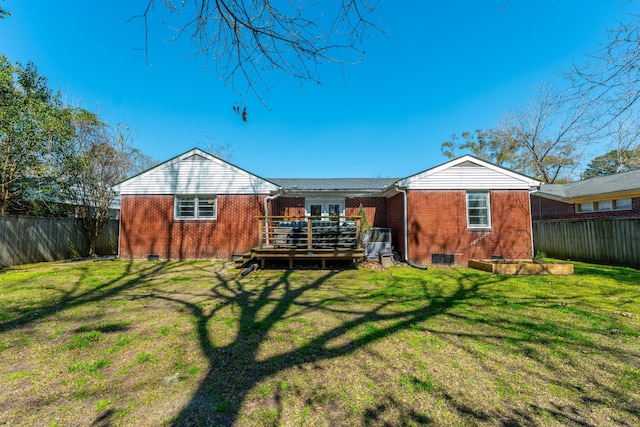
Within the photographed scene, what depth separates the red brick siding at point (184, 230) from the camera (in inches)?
458

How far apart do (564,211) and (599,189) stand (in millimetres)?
2279

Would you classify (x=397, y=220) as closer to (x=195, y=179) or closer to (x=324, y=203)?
(x=324, y=203)

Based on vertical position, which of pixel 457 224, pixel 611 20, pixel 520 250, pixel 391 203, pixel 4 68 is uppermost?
pixel 4 68

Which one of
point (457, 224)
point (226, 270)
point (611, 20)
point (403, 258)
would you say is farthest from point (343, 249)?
point (611, 20)

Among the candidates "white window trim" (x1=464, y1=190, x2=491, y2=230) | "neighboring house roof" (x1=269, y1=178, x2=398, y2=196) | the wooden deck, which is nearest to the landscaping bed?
"white window trim" (x1=464, y1=190, x2=491, y2=230)

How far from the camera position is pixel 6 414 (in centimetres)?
222

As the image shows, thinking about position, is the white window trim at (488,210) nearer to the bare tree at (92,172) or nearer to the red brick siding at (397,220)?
the red brick siding at (397,220)

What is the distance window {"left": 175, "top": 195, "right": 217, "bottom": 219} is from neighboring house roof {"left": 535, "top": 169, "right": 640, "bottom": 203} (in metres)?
17.9

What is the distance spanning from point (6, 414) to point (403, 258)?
10489mm

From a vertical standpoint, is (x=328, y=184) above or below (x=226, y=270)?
above

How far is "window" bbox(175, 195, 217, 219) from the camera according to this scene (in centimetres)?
1182

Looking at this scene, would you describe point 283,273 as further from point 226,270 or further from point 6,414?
point 6,414

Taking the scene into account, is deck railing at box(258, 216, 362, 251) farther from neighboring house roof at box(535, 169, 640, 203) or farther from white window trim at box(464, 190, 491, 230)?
neighboring house roof at box(535, 169, 640, 203)

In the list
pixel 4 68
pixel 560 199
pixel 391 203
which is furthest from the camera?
pixel 560 199
